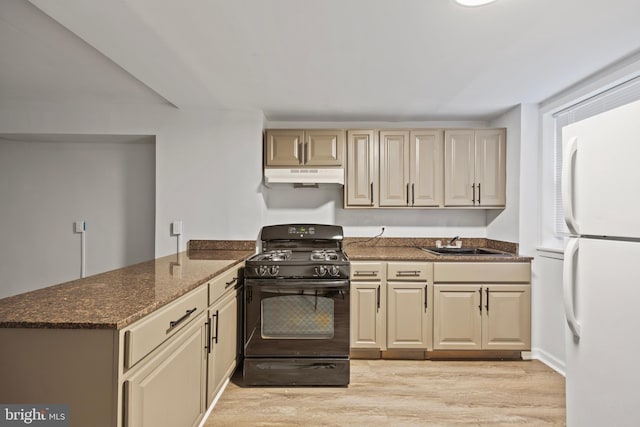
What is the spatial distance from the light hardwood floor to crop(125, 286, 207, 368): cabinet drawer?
80 cm

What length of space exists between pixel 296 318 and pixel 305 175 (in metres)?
1.30

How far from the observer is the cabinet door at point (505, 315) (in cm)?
294

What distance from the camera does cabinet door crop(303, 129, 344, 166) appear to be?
330 centimetres

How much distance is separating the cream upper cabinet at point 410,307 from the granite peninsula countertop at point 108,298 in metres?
1.45

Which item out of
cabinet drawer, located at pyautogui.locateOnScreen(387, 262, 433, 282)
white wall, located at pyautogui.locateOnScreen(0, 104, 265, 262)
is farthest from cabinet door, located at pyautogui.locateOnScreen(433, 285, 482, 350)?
white wall, located at pyautogui.locateOnScreen(0, 104, 265, 262)

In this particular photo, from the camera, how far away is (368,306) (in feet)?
9.82

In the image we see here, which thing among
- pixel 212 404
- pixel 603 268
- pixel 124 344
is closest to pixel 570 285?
pixel 603 268

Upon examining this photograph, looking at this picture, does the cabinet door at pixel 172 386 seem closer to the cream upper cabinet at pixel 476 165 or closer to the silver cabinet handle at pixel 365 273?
the silver cabinet handle at pixel 365 273

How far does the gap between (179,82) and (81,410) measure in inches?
83.8

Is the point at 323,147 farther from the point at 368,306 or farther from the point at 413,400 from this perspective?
the point at 413,400

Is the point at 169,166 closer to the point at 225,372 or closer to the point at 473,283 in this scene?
the point at 225,372

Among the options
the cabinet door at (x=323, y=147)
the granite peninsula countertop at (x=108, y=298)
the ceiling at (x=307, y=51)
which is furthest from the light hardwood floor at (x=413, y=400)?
the ceiling at (x=307, y=51)

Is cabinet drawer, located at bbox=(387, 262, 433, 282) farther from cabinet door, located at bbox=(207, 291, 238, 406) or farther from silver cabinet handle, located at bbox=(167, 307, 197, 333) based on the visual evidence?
silver cabinet handle, located at bbox=(167, 307, 197, 333)

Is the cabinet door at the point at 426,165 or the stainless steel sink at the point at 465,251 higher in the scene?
the cabinet door at the point at 426,165
